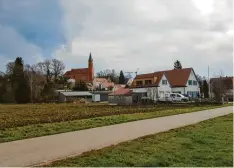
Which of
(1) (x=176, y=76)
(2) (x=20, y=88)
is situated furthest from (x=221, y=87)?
(2) (x=20, y=88)

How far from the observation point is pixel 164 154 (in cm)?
802

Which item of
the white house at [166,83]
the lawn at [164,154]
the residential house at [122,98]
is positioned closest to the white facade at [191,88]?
the white house at [166,83]

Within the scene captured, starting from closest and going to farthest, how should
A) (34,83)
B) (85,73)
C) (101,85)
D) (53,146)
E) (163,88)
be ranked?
1. (53,146)
2. (163,88)
3. (34,83)
4. (101,85)
5. (85,73)

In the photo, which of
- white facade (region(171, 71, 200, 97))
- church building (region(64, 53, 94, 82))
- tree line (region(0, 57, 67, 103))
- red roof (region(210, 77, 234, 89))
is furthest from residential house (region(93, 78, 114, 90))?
red roof (region(210, 77, 234, 89))

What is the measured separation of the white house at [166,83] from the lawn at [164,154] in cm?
5262

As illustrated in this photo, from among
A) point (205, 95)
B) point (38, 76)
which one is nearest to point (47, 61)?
point (38, 76)

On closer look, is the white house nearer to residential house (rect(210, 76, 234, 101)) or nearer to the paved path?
residential house (rect(210, 76, 234, 101))

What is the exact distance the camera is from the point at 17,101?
74.4m

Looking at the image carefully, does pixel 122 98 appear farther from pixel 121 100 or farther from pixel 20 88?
pixel 20 88

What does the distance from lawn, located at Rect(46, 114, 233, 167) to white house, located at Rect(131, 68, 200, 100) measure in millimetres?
52622

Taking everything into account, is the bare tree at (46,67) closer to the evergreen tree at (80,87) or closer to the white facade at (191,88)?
the evergreen tree at (80,87)

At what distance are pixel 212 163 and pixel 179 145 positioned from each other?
8.31ft

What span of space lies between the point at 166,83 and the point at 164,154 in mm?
61210

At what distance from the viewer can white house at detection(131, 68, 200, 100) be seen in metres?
65.9
